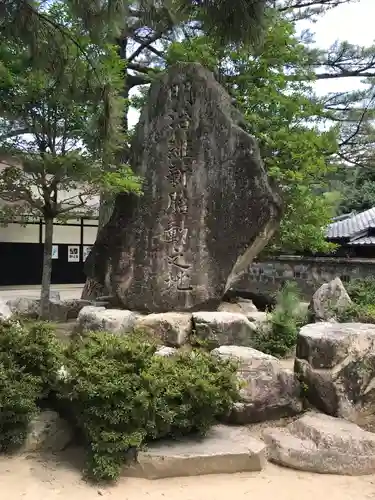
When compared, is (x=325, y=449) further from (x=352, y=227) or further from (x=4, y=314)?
(x=352, y=227)

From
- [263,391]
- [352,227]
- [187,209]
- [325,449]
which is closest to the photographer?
[325,449]

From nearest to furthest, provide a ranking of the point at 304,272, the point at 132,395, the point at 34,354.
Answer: the point at 132,395 → the point at 34,354 → the point at 304,272

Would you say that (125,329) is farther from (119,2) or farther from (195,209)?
(119,2)

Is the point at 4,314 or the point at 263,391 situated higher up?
the point at 4,314

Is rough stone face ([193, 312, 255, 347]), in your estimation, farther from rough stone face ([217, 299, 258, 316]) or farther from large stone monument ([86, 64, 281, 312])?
rough stone face ([217, 299, 258, 316])

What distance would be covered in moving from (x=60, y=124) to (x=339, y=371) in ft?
15.9

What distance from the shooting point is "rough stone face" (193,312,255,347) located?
591cm

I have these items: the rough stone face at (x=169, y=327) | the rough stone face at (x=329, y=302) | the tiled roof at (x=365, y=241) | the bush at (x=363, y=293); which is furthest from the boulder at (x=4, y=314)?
the tiled roof at (x=365, y=241)

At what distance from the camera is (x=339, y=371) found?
14.6 ft

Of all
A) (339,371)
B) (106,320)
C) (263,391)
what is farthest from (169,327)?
(339,371)

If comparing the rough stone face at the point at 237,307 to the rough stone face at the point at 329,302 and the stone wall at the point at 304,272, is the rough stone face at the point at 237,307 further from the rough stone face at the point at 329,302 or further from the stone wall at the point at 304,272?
the stone wall at the point at 304,272

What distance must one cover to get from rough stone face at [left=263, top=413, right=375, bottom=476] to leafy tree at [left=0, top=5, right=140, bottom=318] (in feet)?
11.8

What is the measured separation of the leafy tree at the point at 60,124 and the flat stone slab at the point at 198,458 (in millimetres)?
3438

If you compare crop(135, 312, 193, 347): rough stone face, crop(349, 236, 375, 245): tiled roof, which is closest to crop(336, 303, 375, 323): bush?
crop(135, 312, 193, 347): rough stone face
